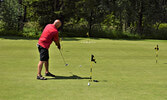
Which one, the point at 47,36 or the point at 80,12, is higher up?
the point at 80,12

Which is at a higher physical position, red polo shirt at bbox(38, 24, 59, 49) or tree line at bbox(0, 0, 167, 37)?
tree line at bbox(0, 0, 167, 37)

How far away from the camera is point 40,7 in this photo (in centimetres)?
4391

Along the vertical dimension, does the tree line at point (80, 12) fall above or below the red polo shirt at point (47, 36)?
above

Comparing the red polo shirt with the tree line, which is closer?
the red polo shirt

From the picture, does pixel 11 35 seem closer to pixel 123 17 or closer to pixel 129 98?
pixel 123 17

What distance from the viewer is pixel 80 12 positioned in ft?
150

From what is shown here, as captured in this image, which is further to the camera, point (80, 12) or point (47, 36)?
point (80, 12)

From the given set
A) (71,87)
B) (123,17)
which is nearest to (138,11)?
(123,17)

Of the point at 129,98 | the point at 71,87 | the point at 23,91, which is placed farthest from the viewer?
the point at 71,87

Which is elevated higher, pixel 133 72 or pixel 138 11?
pixel 138 11

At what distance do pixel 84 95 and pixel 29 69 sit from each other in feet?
17.3

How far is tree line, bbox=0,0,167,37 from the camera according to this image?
Result: 41250 mm

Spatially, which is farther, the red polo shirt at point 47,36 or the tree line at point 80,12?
the tree line at point 80,12

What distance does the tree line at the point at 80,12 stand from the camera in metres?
41.2
